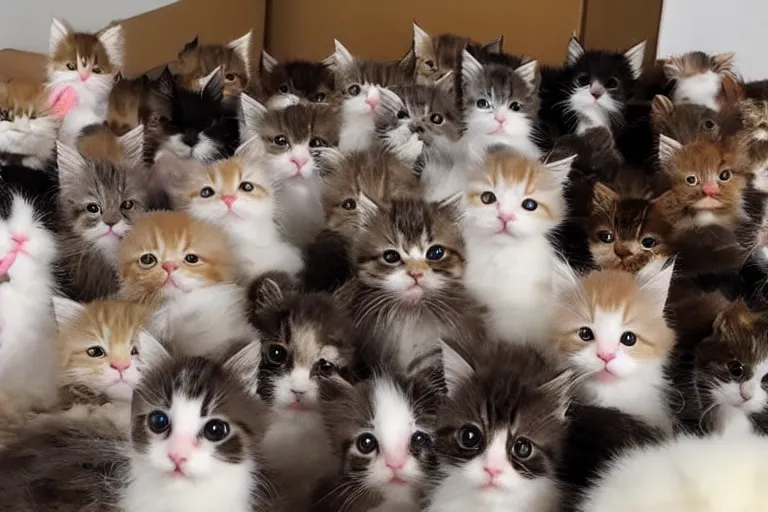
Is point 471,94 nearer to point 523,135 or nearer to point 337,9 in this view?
point 523,135

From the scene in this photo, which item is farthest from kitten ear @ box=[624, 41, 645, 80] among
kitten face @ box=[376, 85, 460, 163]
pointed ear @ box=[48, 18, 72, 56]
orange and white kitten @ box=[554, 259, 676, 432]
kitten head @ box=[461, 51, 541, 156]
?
pointed ear @ box=[48, 18, 72, 56]

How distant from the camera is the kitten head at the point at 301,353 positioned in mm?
1036

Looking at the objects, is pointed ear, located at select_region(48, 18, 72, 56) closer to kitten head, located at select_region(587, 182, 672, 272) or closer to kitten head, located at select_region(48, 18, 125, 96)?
kitten head, located at select_region(48, 18, 125, 96)

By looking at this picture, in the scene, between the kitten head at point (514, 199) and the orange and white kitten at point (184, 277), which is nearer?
the orange and white kitten at point (184, 277)

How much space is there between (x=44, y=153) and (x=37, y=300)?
1.51ft

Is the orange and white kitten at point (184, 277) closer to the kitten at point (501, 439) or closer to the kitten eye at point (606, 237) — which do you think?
the kitten at point (501, 439)

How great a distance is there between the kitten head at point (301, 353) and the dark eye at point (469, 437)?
0.22 meters

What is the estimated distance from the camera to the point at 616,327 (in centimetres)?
108

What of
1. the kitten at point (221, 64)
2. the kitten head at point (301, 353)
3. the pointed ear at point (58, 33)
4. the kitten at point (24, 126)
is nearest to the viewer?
the kitten head at point (301, 353)

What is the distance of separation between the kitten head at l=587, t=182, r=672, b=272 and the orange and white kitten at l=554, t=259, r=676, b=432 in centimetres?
12

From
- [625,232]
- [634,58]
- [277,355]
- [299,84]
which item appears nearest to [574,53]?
[634,58]

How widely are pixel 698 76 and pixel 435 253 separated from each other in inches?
41.8

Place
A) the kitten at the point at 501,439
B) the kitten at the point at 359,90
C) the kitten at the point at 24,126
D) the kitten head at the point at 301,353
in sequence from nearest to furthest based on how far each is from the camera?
1. the kitten at the point at 501,439
2. the kitten head at the point at 301,353
3. the kitten at the point at 24,126
4. the kitten at the point at 359,90

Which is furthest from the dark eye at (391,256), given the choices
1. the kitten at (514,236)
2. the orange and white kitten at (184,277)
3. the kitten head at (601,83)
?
the kitten head at (601,83)
